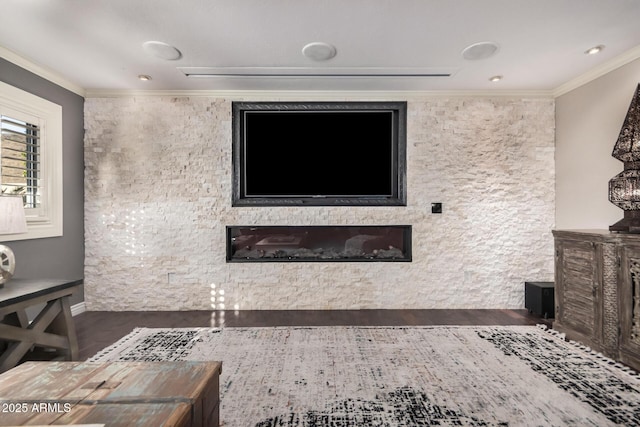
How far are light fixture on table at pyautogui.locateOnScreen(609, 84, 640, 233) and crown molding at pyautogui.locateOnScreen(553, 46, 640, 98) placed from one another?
Result: 0.53 metres

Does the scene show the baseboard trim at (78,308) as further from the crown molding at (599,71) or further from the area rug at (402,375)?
the crown molding at (599,71)

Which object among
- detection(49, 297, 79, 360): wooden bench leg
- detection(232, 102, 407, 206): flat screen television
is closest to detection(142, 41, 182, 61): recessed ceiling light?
detection(232, 102, 407, 206): flat screen television

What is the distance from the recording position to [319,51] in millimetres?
2934

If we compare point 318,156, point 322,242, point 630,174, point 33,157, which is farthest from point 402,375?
point 33,157

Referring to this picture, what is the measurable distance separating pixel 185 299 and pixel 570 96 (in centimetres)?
504

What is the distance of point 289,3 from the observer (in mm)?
2268

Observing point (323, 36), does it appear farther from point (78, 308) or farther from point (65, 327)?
point (78, 308)

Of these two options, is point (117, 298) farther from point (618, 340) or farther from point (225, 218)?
point (618, 340)

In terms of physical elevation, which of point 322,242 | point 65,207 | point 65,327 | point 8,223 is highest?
point 65,207

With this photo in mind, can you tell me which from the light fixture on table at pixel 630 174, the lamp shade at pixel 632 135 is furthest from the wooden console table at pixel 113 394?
the lamp shade at pixel 632 135

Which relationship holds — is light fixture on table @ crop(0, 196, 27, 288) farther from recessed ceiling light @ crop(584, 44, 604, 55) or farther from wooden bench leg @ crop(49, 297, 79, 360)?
recessed ceiling light @ crop(584, 44, 604, 55)

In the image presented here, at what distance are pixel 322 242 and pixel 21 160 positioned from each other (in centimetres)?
314

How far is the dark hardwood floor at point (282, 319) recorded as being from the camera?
3.40 m

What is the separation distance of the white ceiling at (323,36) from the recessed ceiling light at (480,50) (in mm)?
63
